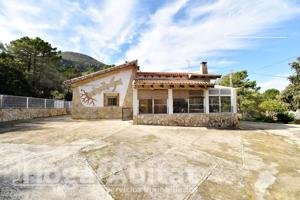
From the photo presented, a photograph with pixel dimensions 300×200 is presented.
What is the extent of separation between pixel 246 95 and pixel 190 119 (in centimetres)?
1496

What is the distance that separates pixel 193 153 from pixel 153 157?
175 centimetres

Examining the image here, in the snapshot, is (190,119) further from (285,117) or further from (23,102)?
(23,102)

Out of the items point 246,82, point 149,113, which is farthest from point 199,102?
point 246,82

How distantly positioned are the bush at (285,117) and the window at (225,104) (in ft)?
36.3

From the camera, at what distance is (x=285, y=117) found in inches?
809

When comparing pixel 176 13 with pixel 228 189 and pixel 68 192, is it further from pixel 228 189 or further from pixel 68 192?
pixel 68 192

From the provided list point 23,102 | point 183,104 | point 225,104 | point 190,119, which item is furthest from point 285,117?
point 23,102

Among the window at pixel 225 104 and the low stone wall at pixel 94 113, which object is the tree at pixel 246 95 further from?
the low stone wall at pixel 94 113

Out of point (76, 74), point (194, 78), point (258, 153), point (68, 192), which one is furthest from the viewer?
point (76, 74)

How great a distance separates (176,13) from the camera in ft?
43.1

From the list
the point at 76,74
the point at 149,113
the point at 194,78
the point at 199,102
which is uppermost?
the point at 76,74

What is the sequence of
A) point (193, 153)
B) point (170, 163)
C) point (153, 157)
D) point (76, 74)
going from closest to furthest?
point (170, 163)
point (153, 157)
point (193, 153)
point (76, 74)

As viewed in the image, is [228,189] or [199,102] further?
[199,102]

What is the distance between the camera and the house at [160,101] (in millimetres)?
13961
